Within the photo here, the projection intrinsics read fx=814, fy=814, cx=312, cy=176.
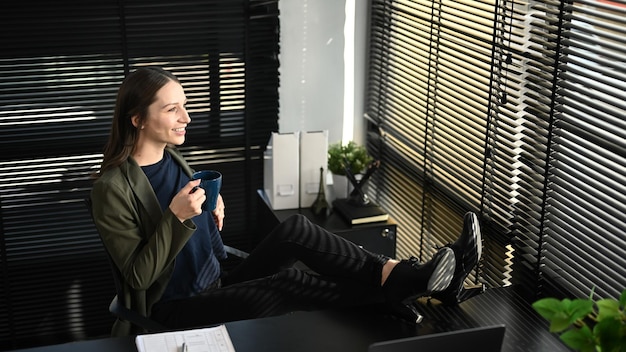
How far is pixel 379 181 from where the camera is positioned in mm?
4793

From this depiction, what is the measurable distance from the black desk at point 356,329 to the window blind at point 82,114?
2.00 m

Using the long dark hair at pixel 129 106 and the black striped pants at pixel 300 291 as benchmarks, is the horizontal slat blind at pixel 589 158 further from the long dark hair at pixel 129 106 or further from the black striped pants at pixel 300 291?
the long dark hair at pixel 129 106

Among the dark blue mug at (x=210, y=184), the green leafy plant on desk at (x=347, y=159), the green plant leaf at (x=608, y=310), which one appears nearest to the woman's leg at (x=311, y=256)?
the dark blue mug at (x=210, y=184)

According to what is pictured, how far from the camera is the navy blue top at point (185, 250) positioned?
3.16 metres

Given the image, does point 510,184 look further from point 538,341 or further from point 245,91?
point 245,91

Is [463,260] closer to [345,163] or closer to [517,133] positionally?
[517,133]

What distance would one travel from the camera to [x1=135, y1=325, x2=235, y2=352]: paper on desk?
239cm

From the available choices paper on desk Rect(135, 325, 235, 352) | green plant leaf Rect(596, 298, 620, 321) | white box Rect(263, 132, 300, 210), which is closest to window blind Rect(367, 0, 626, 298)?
white box Rect(263, 132, 300, 210)

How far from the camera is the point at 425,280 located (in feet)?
9.23

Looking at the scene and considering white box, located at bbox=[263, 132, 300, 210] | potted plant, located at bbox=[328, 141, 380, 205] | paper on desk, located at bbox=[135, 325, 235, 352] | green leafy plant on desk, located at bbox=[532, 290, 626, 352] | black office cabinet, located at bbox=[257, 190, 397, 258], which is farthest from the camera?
potted plant, located at bbox=[328, 141, 380, 205]

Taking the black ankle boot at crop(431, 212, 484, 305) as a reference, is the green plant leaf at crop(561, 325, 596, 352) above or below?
above

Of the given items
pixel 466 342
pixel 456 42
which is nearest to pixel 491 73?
pixel 456 42

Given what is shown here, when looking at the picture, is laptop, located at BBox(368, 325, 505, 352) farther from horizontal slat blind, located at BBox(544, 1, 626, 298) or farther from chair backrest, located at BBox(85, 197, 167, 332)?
chair backrest, located at BBox(85, 197, 167, 332)

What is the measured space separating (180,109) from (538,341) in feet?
5.08
